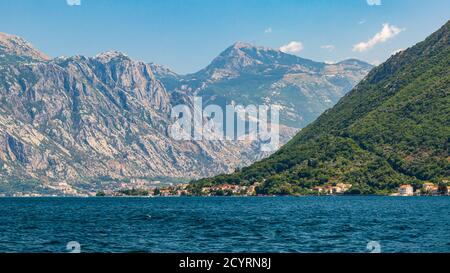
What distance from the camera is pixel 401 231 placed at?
11919cm

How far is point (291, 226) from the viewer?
133875 millimetres
